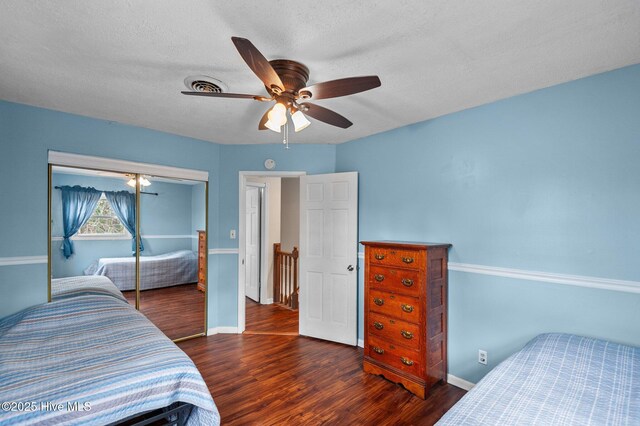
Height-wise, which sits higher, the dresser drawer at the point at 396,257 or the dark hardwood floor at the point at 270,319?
the dresser drawer at the point at 396,257

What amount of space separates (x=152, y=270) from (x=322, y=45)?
10.1 feet

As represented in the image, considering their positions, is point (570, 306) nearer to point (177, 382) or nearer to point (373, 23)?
point (373, 23)

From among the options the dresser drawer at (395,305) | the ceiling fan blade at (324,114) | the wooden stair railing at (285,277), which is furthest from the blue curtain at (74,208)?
the dresser drawer at (395,305)

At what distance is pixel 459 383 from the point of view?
104 inches

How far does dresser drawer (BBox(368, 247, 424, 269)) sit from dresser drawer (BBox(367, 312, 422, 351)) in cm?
49

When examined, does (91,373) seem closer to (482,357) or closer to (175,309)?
(175,309)

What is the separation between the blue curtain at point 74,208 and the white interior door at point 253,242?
7.78ft

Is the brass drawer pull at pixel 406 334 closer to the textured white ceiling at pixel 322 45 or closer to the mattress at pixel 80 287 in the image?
the textured white ceiling at pixel 322 45

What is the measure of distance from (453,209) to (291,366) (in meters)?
2.17

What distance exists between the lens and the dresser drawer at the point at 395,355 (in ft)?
8.18

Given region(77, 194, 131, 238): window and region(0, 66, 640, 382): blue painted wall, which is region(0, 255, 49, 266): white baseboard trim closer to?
region(0, 66, 640, 382): blue painted wall

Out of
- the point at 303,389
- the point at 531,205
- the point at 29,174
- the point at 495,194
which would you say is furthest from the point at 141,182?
the point at 531,205

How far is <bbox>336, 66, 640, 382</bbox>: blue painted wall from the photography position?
1.94 m

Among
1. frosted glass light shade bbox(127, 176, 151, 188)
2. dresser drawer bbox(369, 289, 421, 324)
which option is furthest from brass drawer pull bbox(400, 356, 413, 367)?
frosted glass light shade bbox(127, 176, 151, 188)
